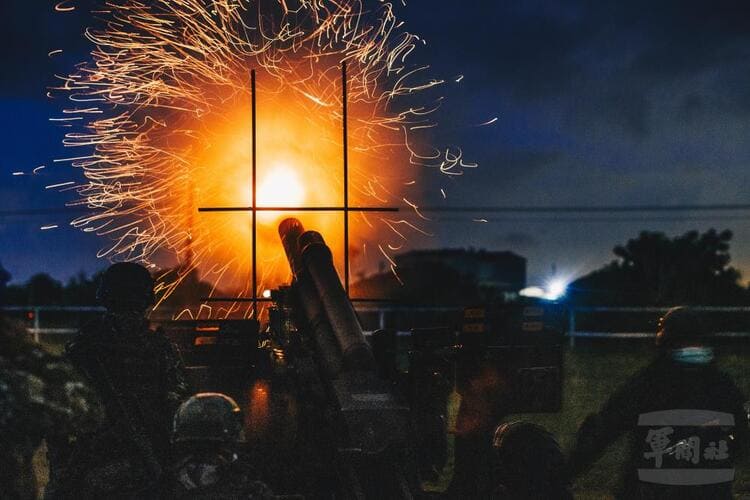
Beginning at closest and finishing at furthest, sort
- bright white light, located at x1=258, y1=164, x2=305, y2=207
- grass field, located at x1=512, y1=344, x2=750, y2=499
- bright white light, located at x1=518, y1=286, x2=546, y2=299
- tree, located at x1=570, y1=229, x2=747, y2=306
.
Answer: bright white light, located at x1=518, y1=286, x2=546, y2=299
grass field, located at x1=512, y1=344, x2=750, y2=499
bright white light, located at x1=258, y1=164, x2=305, y2=207
tree, located at x1=570, y1=229, x2=747, y2=306

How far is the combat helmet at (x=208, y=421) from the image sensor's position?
4352mm

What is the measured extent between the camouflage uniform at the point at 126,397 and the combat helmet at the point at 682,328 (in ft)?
8.78

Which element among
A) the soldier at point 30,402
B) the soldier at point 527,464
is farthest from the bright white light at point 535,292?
the soldier at point 30,402

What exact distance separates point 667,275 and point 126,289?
125 ft

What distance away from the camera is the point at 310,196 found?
34.2 feet

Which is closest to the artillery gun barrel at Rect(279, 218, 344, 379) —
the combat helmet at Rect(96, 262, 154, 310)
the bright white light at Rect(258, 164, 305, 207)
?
the combat helmet at Rect(96, 262, 154, 310)

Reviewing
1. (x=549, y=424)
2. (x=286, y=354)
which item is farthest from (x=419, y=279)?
(x=286, y=354)

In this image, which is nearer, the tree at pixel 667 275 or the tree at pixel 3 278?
the tree at pixel 3 278

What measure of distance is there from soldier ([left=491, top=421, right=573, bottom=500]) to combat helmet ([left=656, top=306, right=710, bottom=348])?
3.83ft

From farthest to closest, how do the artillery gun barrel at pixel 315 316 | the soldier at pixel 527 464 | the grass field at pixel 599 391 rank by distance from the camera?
the grass field at pixel 599 391 → the artillery gun barrel at pixel 315 316 → the soldier at pixel 527 464

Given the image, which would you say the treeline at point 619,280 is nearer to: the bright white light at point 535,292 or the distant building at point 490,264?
the distant building at point 490,264

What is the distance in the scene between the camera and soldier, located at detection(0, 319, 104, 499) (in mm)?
4180

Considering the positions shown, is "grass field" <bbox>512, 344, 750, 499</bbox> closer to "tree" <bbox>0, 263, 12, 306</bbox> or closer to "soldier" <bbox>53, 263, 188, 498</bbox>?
"soldier" <bbox>53, 263, 188, 498</bbox>

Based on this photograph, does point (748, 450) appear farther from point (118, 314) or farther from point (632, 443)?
point (118, 314)
